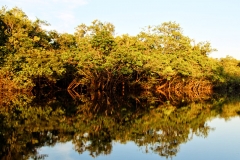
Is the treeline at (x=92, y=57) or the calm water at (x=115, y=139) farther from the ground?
the treeline at (x=92, y=57)

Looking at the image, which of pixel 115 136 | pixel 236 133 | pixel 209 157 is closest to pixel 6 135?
pixel 115 136

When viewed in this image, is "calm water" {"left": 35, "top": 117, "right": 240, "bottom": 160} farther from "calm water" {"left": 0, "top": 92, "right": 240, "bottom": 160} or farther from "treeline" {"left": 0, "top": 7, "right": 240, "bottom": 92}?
"treeline" {"left": 0, "top": 7, "right": 240, "bottom": 92}

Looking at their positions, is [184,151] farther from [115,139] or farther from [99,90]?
[99,90]

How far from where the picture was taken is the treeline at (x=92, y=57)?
91.7 feet

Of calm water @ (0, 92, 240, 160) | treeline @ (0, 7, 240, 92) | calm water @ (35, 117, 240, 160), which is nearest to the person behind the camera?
calm water @ (35, 117, 240, 160)

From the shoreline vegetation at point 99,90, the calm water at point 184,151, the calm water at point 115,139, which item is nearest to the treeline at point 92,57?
the shoreline vegetation at point 99,90

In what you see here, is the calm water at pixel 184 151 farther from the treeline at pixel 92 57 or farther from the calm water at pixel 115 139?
the treeline at pixel 92 57

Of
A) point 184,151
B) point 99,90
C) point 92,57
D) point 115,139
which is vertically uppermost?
point 92,57

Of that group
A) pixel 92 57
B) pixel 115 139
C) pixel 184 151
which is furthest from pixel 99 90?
pixel 184 151

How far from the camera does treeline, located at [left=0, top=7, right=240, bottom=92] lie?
2795 centimetres

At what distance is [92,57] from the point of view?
2998 centimetres

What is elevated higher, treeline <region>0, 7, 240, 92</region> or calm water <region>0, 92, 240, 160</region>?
treeline <region>0, 7, 240, 92</region>

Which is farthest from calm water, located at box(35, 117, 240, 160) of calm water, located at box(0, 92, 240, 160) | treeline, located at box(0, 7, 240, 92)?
treeline, located at box(0, 7, 240, 92)

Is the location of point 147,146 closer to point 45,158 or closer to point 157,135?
point 157,135
